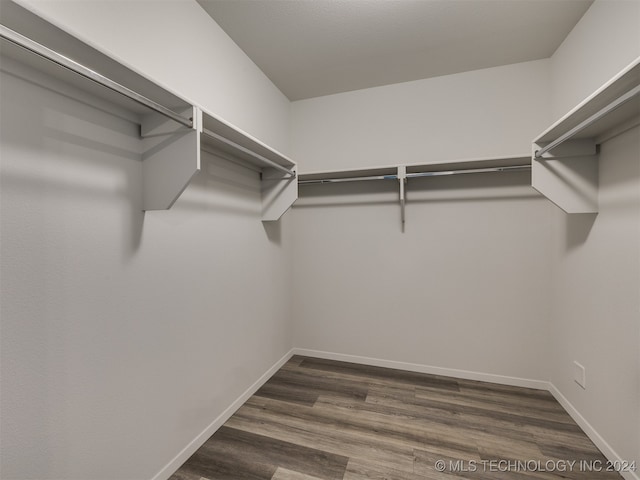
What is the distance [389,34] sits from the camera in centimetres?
198

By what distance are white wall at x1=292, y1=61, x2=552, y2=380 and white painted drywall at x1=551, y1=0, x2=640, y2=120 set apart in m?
0.20

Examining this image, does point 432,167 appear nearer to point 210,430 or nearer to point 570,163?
point 570,163

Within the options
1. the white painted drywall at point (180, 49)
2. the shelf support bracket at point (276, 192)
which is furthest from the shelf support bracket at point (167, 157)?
the shelf support bracket at point (276, 192)

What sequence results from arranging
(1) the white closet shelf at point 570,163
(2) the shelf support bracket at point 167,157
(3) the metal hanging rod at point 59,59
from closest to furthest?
(3) the metal hanging rod at point 59,59, (2) the shelf support bracket at point 167,157, (1) the white closet shelf at point 570,163

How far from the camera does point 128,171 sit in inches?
52.3

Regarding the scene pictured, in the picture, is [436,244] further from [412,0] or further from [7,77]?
[7,77]

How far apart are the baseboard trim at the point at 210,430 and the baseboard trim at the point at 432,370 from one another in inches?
19.9

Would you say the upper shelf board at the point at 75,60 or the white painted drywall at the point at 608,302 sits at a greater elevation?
the upper shelf board at the point at 75,60

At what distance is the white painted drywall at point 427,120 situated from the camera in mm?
2318

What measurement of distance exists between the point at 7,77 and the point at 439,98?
2.64 m

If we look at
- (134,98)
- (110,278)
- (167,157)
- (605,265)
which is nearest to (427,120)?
(605,265)

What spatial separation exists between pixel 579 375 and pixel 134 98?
2.80 m

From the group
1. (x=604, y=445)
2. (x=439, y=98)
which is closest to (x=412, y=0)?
(x=439, y=98)

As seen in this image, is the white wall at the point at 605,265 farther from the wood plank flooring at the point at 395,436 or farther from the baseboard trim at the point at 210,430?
the baseboard trim at the point at 210,430
